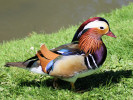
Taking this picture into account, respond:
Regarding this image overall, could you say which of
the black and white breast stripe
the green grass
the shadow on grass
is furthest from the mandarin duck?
the shadow on grass

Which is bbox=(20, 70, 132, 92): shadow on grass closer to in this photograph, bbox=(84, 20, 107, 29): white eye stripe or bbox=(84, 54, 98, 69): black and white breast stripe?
bbox=(84, 54, 98, 69): black and white breast stripe

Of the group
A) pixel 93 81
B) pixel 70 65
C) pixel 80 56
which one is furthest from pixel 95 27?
pixel 93 81

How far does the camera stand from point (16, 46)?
14.5 ft

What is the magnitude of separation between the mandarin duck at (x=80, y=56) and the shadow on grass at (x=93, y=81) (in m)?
0.44

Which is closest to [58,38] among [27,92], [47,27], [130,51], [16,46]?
[16,46]

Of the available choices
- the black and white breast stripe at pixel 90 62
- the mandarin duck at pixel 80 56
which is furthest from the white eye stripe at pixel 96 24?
the black and white breast stripe at pixel 90 62

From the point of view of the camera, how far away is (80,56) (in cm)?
238

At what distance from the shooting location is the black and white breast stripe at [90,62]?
93.5 inches

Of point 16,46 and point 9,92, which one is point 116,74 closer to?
point 9,92


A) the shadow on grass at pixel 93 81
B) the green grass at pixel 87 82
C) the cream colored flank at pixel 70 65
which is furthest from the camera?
the shadow on grass at pixel 93 81

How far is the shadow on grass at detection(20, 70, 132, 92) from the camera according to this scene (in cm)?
284

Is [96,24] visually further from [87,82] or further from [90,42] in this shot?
[87,82]

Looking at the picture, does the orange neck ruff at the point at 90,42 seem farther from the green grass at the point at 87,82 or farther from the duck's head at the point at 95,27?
the green grass at the point at 87,82

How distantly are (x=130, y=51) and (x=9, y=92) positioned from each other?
1.97m
